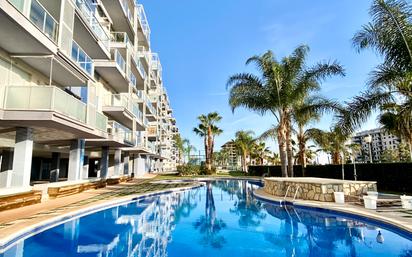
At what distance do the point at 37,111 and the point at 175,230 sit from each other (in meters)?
7.03

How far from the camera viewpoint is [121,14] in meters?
21.8

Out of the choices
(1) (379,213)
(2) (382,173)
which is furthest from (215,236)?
(2) (382,173)

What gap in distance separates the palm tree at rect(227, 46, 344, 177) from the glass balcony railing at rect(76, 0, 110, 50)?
10.3 meters

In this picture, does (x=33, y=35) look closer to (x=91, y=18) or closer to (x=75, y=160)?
(x=91, y=18)

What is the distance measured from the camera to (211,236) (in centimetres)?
825

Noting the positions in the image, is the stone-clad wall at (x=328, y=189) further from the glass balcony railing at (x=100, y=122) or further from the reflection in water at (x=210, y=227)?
the glass balcony railing at (x=100, y=122)

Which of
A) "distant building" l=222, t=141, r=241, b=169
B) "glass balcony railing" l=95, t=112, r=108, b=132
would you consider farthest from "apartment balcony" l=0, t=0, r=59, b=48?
"distant building" l=222, t=141, r=241, b=169

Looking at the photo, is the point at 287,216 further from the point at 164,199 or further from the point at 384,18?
the point at 384,18

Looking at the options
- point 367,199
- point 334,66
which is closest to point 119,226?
point 367,199

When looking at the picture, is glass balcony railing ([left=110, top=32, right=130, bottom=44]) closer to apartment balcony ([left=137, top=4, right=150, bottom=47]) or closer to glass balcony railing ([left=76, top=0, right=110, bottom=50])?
glass balcony railing ([left=76, top=0, right=110, bottom=50])

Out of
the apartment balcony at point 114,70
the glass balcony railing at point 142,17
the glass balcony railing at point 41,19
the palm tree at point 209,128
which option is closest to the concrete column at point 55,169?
the apartment balcony at point 114,70

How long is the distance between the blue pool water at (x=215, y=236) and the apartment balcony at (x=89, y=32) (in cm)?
1039

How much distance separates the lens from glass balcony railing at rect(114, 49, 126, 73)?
62.5 feet

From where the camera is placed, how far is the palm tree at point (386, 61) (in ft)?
33.3
